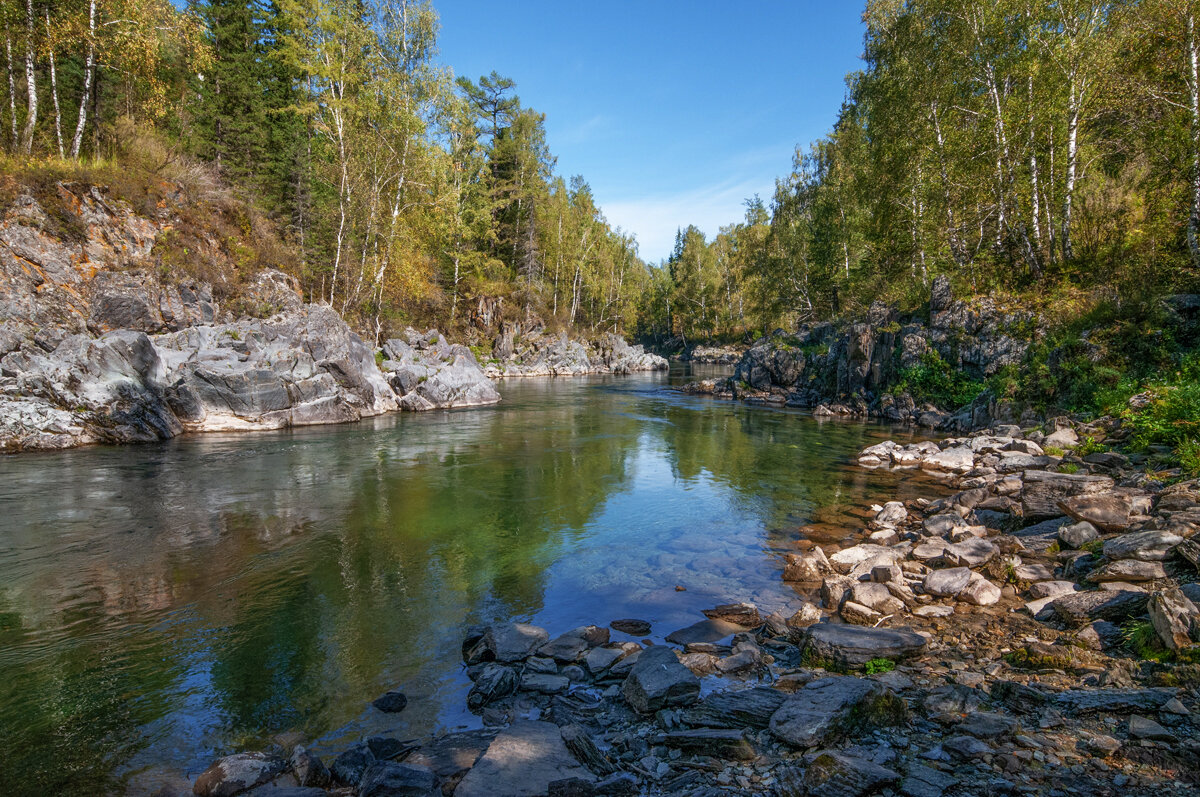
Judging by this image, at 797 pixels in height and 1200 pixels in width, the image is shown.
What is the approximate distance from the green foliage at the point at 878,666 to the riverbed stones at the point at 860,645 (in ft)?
0.15

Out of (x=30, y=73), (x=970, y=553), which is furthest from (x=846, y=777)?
(x=30, y=73)

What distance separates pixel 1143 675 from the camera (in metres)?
4.99

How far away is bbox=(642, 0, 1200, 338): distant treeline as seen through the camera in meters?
18.8

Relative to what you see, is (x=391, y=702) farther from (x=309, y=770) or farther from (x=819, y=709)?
(x=819, y=709)

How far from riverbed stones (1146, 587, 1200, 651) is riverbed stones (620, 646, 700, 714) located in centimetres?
448

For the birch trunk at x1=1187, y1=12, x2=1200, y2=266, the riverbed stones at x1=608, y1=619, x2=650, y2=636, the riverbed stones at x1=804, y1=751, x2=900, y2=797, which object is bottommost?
the riverbed stones at x1=608, y1=619, x2=650, y2=636

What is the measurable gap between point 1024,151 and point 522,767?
103ft

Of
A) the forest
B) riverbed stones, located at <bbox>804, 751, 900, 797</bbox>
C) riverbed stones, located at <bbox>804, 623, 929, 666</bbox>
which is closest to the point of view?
riverbed stones, located at <bbox>804, 751, 900, 797</bbox>

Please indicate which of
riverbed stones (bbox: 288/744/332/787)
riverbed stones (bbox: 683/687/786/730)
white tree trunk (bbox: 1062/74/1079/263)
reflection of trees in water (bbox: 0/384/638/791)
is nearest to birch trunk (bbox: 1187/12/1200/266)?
white tree trunk (bbox: 1062/74/1079/263)

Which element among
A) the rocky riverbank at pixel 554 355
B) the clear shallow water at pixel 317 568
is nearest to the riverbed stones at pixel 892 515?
the clear shallow water at pixel 317 568

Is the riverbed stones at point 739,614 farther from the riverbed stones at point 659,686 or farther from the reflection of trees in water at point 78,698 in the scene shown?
the reflection of trees in water at point 78,698

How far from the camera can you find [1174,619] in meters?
5.35

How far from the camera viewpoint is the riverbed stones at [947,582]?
808 centimetres

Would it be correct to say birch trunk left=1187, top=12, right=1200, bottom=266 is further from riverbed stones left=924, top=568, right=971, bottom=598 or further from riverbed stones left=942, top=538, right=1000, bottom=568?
riverbed stones left=924, top=568, right=971, bottom=598
